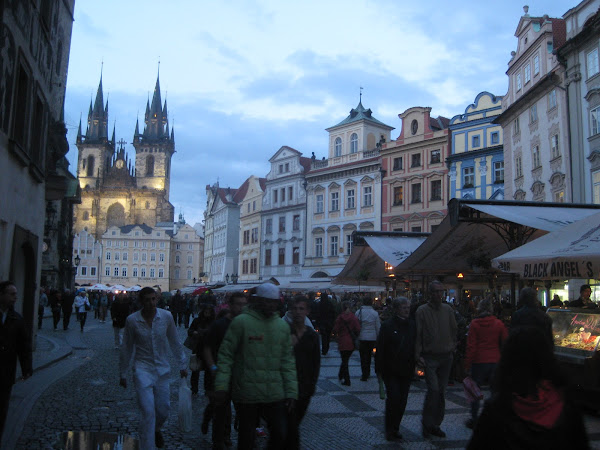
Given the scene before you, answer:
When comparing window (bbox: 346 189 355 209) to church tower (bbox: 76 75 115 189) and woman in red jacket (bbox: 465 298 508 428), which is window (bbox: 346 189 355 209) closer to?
woman in red jacket (bbox: 465 298 508 428)

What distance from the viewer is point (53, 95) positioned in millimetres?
17266

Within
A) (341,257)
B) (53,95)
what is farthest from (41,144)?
(341,257)

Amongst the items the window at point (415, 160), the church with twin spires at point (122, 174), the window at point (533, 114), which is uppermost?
the church with twin spires at point (122, 174)

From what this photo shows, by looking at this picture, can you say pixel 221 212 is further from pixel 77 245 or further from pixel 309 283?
pixel 77 245

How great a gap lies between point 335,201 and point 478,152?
14.1 m

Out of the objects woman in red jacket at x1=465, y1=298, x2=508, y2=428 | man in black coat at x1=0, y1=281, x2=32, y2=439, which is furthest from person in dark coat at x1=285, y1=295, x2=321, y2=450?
man in black coat at x1=0, y1=281, x2=32, y2=439

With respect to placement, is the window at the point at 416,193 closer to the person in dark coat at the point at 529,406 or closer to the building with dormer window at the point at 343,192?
the building with dormer window at the point at 343,192

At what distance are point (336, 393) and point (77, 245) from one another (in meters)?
114

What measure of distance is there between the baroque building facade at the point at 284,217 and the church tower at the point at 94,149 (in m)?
87.9

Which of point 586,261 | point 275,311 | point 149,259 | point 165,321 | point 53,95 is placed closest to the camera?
point 275,311

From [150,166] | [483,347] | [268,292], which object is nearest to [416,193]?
[483,347]

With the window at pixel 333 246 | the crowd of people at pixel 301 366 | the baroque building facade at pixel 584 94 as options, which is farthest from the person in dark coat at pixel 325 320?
the window at pixel 333 246

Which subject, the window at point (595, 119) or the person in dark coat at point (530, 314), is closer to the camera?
the person in dark coat at point (530, 314)

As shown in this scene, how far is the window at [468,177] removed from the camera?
39281mm
